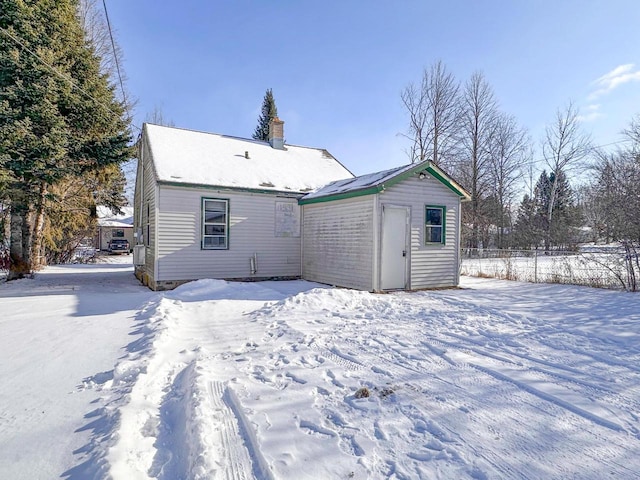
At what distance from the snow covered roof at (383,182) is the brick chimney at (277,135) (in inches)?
197

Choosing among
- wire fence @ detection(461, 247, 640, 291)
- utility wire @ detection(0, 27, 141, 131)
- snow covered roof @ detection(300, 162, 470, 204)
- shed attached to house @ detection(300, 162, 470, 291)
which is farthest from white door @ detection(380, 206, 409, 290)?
utility wire @ detection(0, 27, 141, 131)

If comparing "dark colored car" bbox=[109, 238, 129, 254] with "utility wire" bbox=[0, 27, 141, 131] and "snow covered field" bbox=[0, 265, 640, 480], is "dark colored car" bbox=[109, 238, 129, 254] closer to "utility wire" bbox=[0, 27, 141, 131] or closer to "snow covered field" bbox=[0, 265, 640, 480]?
"utility wire" bbox=[0, 27, 141, 131]

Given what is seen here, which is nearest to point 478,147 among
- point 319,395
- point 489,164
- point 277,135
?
point 489,164

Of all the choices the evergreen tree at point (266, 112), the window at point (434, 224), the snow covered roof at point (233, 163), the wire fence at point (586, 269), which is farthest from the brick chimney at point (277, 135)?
the evergreen tree at point (266, 112)

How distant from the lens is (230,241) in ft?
37.7

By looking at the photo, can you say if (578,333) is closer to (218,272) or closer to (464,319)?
(464,319)

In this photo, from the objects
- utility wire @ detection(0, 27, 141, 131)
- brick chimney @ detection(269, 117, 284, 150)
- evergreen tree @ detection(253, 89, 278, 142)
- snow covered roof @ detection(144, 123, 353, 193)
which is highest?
evergreen tree @ detection(253, 89, 278, 142)

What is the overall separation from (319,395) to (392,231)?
7021mm

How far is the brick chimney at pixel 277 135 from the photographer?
51.8 feet

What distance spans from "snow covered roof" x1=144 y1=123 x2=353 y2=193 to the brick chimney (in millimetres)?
241

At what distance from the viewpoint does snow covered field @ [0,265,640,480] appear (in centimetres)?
242

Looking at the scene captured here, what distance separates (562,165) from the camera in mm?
30109

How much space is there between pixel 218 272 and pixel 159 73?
1095 centimetres

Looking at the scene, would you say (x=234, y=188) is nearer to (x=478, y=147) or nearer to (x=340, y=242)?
(x=340, y=242)
